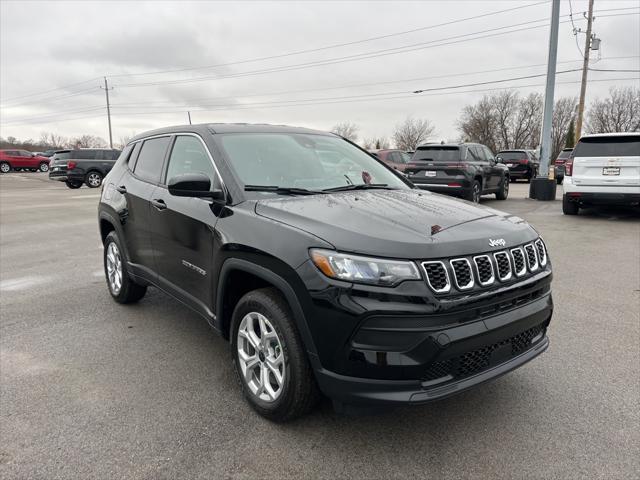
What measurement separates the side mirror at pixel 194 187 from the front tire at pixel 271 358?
0.74 metres

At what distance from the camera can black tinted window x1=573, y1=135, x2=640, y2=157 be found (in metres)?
9.81

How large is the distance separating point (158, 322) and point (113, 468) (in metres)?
2.11

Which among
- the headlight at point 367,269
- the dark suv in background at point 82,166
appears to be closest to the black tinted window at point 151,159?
the headlight at point 367,269

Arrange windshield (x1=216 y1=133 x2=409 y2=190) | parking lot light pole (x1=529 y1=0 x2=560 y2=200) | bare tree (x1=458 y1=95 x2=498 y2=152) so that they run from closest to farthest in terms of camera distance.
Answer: windshield (x1=216 y1=133 x2=409 y2=190)
parking lot light pole (x1=529 y1=0 x2=560 y2=200)
bare tree (x1=458 y1=95 x2=498 y2=152)

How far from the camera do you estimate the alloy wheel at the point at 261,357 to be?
2632 mm

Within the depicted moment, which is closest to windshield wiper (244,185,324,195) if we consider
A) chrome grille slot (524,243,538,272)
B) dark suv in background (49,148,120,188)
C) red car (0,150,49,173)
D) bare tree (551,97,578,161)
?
chrome grille slot (524,243,538,272)

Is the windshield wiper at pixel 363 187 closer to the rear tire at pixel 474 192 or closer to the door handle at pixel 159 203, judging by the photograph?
the door handle at pixel 159 203

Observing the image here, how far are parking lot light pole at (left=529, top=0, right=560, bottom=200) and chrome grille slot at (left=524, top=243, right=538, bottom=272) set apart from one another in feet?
44.7

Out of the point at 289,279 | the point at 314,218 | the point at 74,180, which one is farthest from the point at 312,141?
the point at 74,180

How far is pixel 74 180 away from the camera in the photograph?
→ 23594 mm

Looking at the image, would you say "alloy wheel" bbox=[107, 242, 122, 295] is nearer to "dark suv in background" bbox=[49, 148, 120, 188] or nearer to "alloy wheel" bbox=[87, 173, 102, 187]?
"dark suv in background" bbox=[49, 148, 120, 188]

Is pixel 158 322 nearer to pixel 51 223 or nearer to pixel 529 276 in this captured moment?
pixel 529 276

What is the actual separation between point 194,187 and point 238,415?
1.42 metres

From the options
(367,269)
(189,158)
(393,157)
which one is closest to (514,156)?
(393,157)
